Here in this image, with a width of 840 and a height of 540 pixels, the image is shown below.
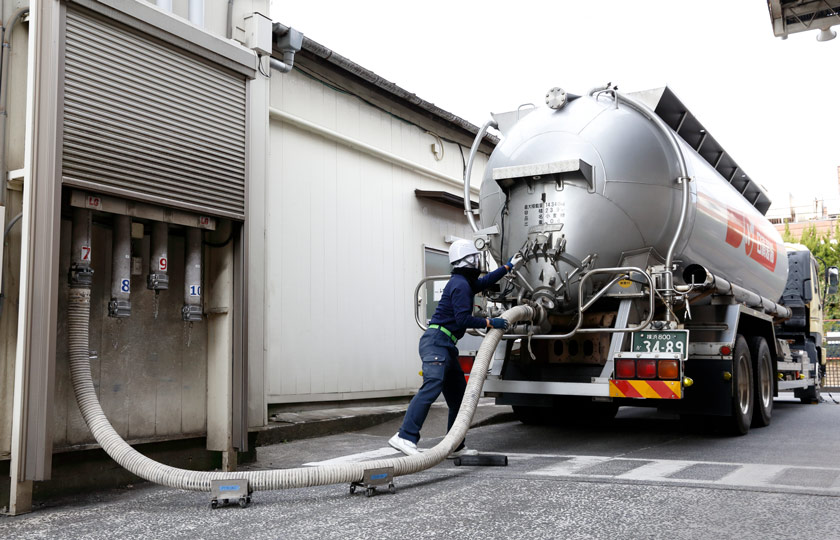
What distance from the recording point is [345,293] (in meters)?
10.1

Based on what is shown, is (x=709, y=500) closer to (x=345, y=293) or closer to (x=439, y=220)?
(x=345, y=293)

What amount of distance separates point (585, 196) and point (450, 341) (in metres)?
1.93

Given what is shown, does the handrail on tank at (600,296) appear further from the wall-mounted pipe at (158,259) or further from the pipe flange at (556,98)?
the wall-mounted pipe at (158,259)

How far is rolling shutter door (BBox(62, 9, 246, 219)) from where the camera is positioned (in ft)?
16.7

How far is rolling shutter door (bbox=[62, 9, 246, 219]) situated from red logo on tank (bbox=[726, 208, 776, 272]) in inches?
225

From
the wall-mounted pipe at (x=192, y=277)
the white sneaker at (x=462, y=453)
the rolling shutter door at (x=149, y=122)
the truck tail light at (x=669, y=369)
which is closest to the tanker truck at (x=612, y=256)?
the truck tail light at (x=669, y=369)

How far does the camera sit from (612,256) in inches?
288

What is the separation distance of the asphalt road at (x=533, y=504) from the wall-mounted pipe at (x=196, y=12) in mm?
3718

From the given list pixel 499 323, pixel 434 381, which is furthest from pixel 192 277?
pixel 499 323

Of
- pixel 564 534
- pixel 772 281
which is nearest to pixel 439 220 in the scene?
pixel 772 281

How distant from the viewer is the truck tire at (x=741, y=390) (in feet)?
26.3

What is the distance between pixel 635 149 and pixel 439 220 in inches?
217

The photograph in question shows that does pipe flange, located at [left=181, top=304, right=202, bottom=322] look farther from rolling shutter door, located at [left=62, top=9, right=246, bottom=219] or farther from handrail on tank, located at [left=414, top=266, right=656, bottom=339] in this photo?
handrail on tank, located at [left=414, top=266, right=656, bottom=339]

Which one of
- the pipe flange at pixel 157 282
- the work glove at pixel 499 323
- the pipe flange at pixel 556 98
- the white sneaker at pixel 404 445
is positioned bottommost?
the white sneaker at pixel 404 445
